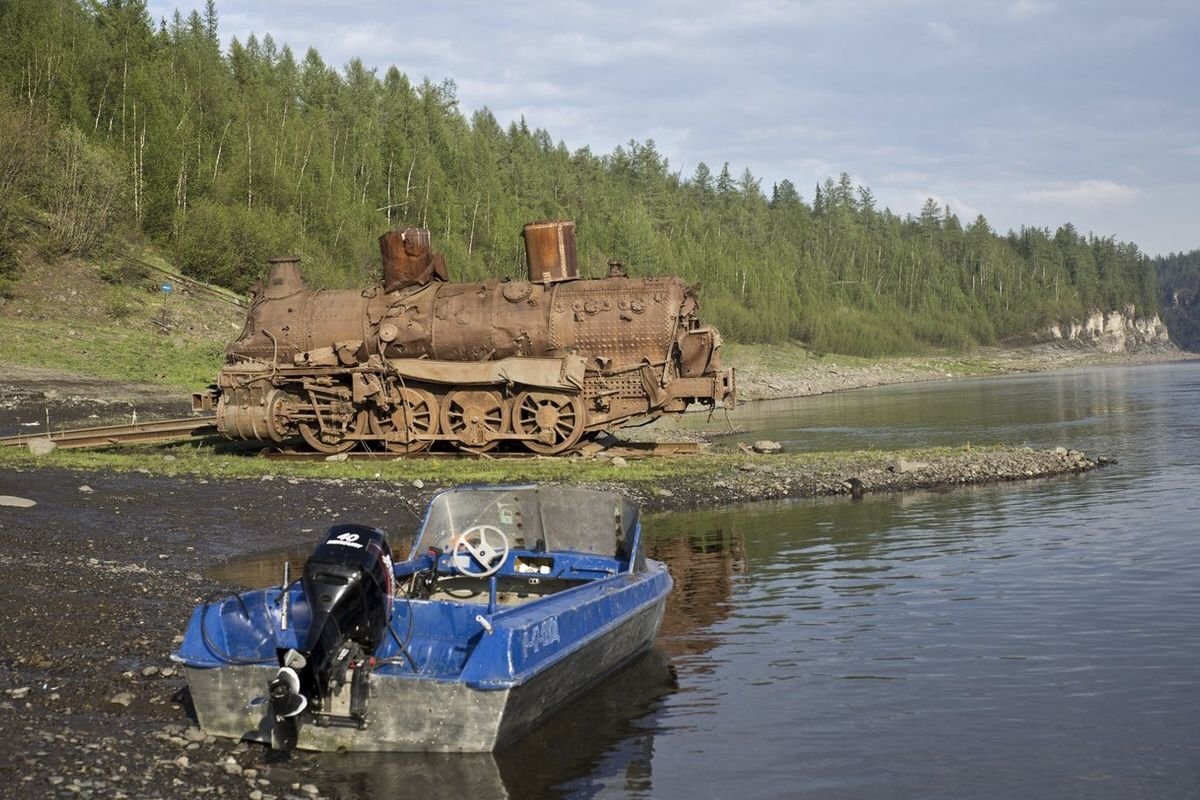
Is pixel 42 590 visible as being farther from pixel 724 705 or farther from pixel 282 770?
pixel 724 705

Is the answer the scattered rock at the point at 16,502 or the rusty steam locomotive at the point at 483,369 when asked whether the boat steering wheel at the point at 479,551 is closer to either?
the scattered rock at the point at 16,502

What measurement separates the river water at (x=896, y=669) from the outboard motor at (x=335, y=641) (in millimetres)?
482

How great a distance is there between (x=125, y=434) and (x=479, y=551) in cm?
1855

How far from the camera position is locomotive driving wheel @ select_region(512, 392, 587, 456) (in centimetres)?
2731

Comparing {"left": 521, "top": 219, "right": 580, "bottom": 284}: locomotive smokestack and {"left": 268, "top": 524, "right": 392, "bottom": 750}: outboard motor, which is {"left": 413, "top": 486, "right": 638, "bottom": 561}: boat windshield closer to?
{"left": 268, "top": 524, "right": 392, "bottom": 750}: outboard motor

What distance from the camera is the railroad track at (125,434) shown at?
2694cm

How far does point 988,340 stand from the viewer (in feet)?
529

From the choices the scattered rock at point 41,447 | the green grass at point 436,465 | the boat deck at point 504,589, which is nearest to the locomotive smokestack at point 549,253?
the green grass at point 436,465

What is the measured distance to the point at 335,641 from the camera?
8.79 m

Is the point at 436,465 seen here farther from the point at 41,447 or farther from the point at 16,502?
the point at 16,502

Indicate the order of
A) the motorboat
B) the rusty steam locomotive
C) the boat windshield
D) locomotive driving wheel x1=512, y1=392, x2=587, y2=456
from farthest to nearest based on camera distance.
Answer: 1. the rusty steam locomotive
2. locomotive driving wheel x1=512, y1=392, x2=587, y2=456
3. the boat windshield
4. the motorboat

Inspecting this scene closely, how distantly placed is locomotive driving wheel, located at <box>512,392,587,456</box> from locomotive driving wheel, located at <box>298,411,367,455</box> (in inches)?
151

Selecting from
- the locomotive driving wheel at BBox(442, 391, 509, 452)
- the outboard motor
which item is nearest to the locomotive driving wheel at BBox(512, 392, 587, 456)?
the locomotive driving wheel at BBox(442, 391, 509, 452)

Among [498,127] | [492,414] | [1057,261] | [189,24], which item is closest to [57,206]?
[492,414]
